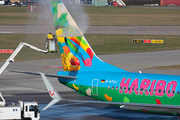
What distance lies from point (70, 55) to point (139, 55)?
43.1m

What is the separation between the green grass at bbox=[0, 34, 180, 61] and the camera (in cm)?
7514

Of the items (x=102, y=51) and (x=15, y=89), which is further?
(x=102, y=51)

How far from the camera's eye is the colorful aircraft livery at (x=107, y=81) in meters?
26.6

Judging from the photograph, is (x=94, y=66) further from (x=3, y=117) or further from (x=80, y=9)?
(x=3, y=117)

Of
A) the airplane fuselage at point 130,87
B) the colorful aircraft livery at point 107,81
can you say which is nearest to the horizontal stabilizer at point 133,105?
the colorful aircraft livery at point 107,81

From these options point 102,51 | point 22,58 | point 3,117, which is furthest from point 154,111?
point 102,51

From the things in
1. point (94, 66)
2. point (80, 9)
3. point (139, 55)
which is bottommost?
point (139, 55)

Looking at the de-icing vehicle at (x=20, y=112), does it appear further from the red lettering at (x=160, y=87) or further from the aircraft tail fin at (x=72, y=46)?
the red lettering at (x=160, y=87)

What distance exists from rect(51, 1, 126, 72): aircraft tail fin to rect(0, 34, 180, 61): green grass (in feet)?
127

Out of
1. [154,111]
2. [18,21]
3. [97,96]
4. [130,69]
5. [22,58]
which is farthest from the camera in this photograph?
[18,21]

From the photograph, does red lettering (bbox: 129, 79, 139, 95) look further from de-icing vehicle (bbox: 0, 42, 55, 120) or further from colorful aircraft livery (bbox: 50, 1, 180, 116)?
de-icing vehicle (bbox: 0, 42, 55, 120)

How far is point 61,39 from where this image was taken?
31.5 meters

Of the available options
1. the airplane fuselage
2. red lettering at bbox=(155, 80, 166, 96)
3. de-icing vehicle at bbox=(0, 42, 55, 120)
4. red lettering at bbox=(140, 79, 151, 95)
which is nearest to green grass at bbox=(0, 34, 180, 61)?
the airplane fuselage

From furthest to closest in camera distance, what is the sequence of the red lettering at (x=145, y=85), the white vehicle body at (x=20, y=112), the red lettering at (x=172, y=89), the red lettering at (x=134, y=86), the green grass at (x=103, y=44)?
1. the green grass at (x=103, y=44)
2. the red lettering at (x=134, y=86)
3. the red lettering at (x=145, y=85)
4. the white vehicle body at (x=20, y=112)
5. the red lettering at (x=172, y=89)
